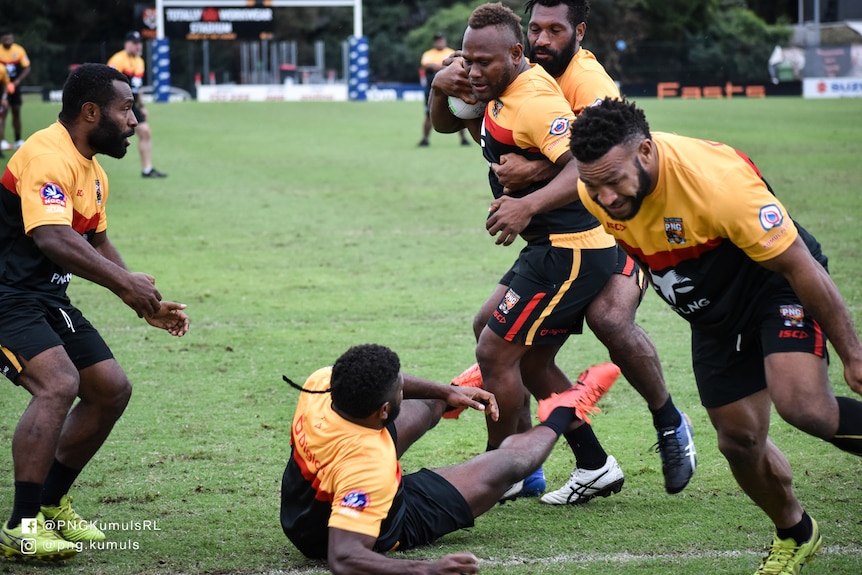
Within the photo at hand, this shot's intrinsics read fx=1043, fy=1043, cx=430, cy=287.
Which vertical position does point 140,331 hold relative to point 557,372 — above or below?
below

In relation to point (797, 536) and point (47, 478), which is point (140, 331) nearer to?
point (47, 478)

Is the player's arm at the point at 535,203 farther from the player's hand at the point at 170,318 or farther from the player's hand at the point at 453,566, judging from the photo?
the player's hand at the point at 170,318

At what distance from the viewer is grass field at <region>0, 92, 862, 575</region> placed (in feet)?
16.1

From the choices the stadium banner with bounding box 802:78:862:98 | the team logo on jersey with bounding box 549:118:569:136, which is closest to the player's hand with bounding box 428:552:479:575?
the team logo on jersey with bounding box 549:118:569:136

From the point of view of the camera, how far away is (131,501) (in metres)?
5.45

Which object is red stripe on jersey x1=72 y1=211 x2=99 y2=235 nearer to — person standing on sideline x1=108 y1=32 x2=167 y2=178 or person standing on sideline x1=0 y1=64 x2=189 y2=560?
person standing on sideline x1=0 y1=64 x2=189 y2=560

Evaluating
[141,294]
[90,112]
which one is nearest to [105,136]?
[90,112]

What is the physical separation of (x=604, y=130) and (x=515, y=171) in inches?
49.0

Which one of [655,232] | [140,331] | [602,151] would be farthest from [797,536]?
[140,331]

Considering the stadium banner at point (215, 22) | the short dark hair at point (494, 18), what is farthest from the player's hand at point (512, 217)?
the stadium banner at point (215, 22)

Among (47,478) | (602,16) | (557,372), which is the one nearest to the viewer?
(47,478)

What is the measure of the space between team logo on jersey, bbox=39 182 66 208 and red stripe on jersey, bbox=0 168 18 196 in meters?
0.20

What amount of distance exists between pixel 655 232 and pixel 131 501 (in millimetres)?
3063

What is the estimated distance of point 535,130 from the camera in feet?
17.0
